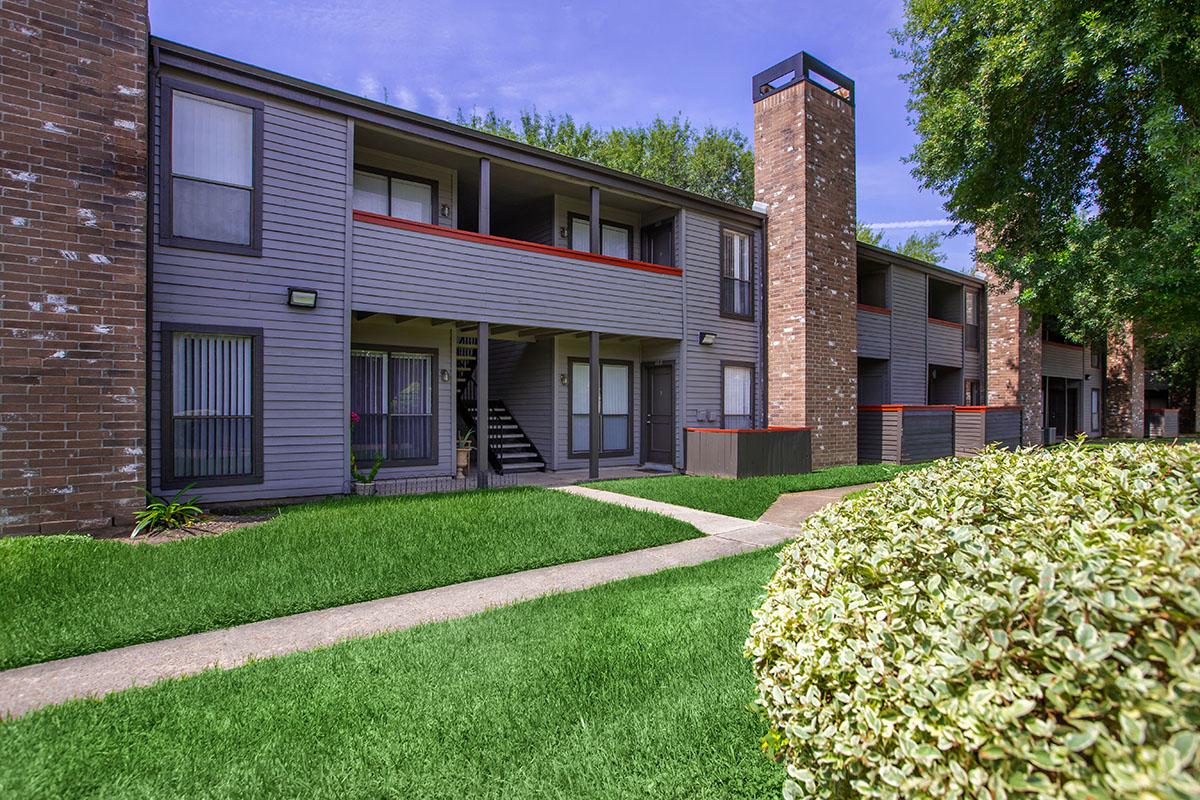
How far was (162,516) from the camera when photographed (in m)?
6.33

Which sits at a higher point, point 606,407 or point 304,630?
point 606,407

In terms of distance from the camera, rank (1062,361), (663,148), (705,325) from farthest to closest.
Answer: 1. (663,148)
2. (1062,361)
3. (705,325)

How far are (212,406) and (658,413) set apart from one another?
8.48 metres

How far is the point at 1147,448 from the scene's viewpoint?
8.64ft

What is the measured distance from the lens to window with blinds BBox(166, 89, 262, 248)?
7.45m

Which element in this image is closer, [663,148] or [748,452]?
[748,452]

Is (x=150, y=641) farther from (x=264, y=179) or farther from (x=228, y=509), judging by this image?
(x=264, y=179)

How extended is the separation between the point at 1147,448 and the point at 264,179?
9.60 metres

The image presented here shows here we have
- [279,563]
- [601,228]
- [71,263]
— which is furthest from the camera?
[601,228]

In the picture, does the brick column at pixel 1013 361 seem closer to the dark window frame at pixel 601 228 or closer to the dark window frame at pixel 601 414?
the dark window frame at pixel 601 228

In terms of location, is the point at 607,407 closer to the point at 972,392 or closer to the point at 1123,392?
the point at 972,392

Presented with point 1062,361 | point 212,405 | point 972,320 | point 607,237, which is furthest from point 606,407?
point 1062,361

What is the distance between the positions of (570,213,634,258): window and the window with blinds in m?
6.49

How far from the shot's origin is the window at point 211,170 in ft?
24.3
